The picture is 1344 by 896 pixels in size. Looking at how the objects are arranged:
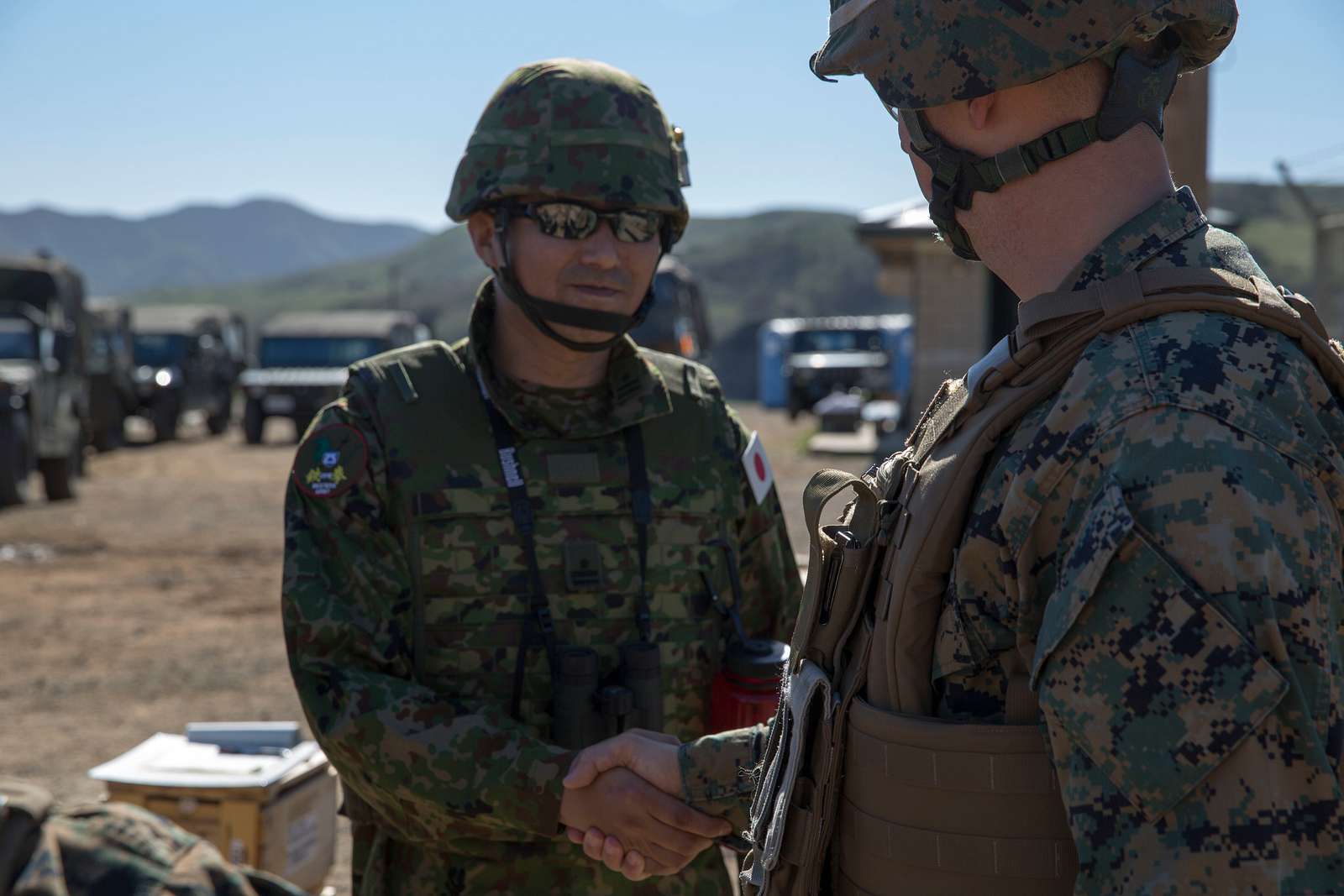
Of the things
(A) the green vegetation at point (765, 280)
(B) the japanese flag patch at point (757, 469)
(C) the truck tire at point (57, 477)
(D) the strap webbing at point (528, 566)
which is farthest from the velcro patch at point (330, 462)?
(A) the green vegetation at point (765, 280)

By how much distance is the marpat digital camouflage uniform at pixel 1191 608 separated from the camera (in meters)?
0.98

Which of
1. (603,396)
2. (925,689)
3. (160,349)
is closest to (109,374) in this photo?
(160,349)

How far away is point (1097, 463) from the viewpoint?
1.08 m

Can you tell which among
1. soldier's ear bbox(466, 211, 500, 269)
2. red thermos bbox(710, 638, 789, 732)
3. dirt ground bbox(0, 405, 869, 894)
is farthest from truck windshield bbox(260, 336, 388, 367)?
red thermos bbox(710, 638, 789, 732)

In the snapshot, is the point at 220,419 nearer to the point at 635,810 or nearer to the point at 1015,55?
the point at 635,810

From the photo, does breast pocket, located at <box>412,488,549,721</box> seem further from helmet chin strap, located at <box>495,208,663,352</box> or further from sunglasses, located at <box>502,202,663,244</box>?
sunglasses, located at <box>502,202,663,244</box>

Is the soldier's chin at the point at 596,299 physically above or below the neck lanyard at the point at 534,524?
above

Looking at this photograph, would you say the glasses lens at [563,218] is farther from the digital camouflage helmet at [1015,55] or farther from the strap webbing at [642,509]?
the digital camouflage helmet at [1015,55]

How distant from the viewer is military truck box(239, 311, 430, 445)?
19170mm

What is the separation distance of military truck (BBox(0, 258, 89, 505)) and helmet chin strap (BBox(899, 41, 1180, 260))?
11938 mm

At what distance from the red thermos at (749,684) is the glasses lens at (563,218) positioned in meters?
0.79

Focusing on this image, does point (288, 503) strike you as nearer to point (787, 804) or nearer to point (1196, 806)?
point (787, 804)

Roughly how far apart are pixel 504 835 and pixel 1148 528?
1.38m

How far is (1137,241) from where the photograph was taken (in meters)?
1.20
